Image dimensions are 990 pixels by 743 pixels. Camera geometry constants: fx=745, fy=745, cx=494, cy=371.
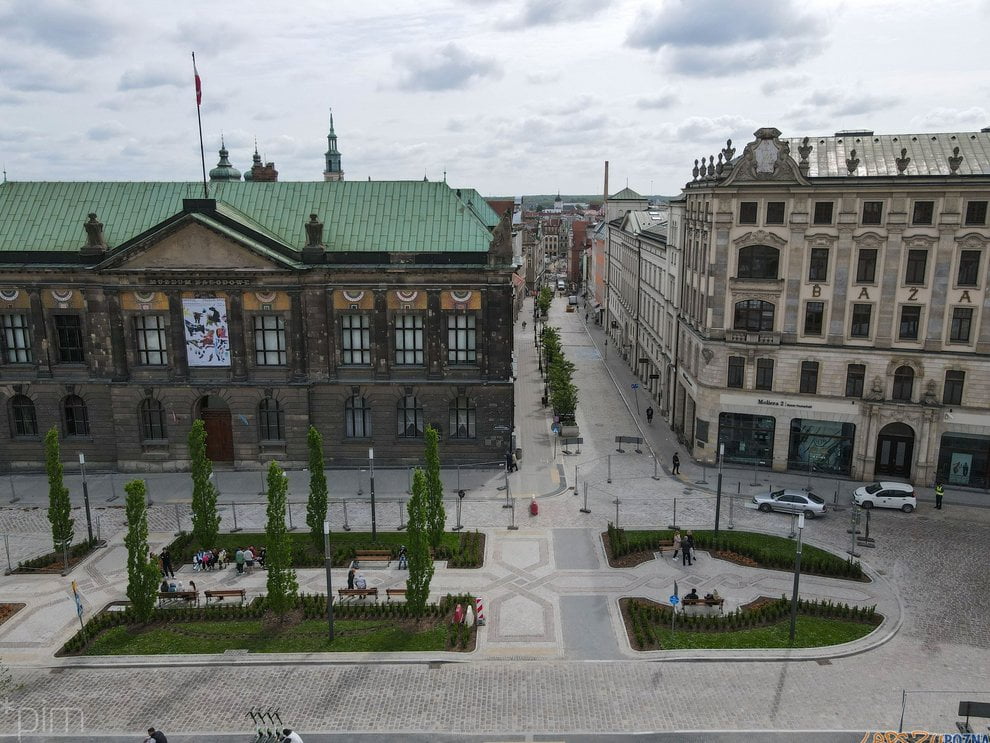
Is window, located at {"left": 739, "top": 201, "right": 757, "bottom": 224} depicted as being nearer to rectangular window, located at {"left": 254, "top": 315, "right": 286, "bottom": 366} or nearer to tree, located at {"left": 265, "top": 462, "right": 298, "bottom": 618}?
rectangular window, located at {"left": 254, "top": 315, "right": 286, "bottom": 366}

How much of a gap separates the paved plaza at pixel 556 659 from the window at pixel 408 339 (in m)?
10.9

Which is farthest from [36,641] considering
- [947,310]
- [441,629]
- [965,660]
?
[947,310]

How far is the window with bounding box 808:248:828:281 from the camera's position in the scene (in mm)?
50656

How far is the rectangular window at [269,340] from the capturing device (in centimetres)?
5394

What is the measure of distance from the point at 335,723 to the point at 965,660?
84.5ft

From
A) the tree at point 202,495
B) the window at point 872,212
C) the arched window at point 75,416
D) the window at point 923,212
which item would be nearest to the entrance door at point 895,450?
the window at point 923,212

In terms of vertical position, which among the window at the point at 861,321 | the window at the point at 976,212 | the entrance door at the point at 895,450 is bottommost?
the entrance door at the point at 895,450

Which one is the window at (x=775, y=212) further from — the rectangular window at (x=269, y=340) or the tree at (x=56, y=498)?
the tree at (x=56, y=498)

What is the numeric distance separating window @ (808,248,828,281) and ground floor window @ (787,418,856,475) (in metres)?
9.96

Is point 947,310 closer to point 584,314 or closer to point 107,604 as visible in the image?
point 107,604

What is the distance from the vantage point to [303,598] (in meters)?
35.6

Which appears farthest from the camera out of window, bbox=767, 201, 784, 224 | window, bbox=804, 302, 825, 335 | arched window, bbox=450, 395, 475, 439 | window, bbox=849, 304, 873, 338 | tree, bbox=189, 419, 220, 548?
arched window, bbox=450, 395, 475, 439

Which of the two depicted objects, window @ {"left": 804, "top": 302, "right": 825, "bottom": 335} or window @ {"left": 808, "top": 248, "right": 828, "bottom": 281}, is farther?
window @ {"left": 804, "top": 302, "right": 825, "bottom": 335}

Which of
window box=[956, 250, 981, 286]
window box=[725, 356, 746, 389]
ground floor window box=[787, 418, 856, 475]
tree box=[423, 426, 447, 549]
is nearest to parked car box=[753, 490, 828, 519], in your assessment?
ground floor window box=[787, 418, 856, 475]
